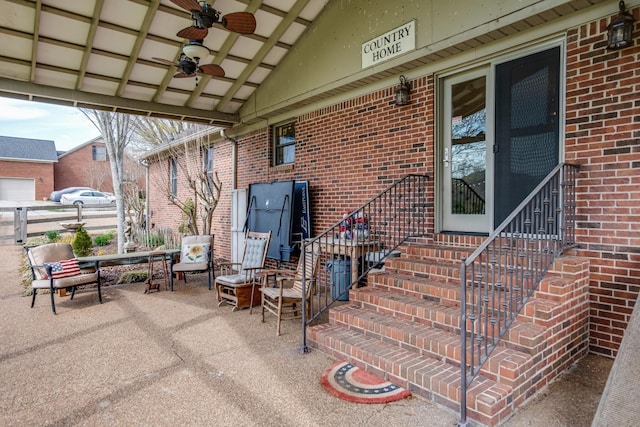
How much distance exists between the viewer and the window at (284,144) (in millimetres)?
7376

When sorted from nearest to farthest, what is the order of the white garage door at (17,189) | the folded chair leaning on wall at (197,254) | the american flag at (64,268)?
the american flag at (64,268) → the folded chair leaning on wall at (197,254) → the white garage door at (17,189)

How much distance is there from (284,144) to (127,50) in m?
3.08

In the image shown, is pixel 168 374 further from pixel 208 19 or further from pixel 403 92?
pixel 403 92

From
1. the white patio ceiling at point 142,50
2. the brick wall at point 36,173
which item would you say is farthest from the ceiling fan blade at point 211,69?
the brick wall at point 36,173

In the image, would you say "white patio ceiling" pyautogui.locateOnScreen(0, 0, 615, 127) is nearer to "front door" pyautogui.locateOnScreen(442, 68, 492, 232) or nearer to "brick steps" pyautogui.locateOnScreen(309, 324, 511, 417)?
"front door" pyautogui.locateOnScreen(442, 68, 492, 232)

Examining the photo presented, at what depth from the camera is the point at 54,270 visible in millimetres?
5484

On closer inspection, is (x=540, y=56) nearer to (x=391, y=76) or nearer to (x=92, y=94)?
(x=391, y=76)

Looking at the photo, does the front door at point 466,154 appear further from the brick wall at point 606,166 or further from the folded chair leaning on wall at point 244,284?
the folded chair leaning on wall at point 244,284

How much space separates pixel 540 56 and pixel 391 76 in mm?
1871

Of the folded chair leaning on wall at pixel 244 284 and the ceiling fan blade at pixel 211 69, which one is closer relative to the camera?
the ceiling fan blade at pixel 211 69

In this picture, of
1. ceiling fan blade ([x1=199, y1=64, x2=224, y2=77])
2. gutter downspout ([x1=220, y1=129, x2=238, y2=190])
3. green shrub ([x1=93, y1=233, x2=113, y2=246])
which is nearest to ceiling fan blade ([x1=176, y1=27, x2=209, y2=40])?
ceiling fan blade ([x1=199, y1=64, x2=224, y2=77])

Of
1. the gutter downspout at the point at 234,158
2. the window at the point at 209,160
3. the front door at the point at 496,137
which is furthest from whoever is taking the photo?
the window at the point at 209,160

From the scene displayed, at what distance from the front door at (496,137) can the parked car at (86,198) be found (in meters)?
21.0

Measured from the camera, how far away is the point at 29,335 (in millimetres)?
4340
